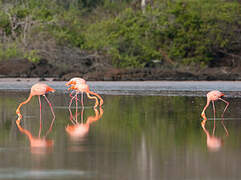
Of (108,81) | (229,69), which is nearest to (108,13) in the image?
(229,69)

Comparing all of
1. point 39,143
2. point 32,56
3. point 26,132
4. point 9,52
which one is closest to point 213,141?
point 39,143

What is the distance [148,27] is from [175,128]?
1100 inches

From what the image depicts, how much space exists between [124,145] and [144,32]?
30073 millimetres

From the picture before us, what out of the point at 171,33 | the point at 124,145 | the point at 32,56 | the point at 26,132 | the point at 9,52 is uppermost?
the point at 171,33

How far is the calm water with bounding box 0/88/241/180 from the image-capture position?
6.71m

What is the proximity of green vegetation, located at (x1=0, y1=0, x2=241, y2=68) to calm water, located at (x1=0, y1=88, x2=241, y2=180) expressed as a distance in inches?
852

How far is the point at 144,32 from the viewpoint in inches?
1515

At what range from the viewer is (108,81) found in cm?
2920

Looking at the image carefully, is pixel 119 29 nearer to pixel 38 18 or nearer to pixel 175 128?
pixel 38 18

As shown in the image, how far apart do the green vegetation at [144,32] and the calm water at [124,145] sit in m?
21.6

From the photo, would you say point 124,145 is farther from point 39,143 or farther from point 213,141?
point 213,141

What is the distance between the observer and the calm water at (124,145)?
6715mm

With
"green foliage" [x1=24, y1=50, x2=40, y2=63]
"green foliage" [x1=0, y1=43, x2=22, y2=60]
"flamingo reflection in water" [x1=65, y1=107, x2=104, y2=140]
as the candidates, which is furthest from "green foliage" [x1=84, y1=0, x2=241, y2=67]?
"flamingo reflection in water" [x1=65, y1=107, x2=104, y2=140]

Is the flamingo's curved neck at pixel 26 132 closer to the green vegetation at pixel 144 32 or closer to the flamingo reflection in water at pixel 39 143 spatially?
the flamingo reflection in water at pixel 39 143
